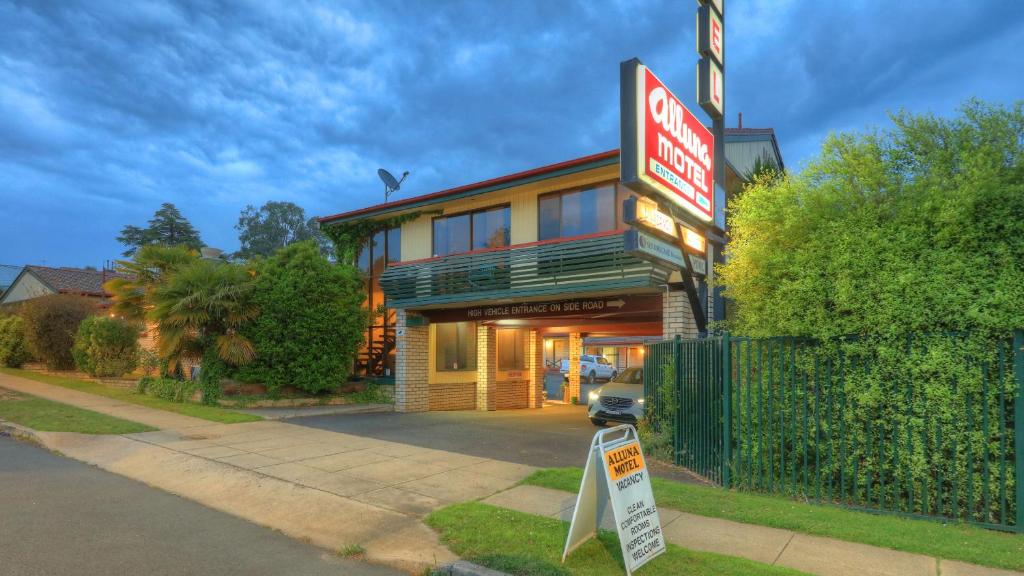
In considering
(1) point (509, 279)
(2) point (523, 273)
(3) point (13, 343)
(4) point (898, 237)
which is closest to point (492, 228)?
(1) point (509, 279)

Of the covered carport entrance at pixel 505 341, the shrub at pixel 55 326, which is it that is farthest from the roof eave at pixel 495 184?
the shrub at pixel 55 326

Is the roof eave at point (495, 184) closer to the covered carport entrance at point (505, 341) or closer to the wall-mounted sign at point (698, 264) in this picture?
the covered carport entrance at point (505, 341)

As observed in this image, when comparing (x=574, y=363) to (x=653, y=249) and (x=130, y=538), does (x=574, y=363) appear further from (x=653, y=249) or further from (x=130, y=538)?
(x=130, y=538)

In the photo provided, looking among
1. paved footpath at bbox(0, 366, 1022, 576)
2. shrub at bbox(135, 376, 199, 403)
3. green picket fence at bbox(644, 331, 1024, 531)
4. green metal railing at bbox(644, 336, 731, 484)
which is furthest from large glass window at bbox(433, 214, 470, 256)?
green picket fence at bbox(644, 331, 1024, 531)

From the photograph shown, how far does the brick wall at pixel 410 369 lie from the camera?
56.3ft

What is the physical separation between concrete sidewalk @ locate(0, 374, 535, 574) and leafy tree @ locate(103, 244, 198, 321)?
6244 mm

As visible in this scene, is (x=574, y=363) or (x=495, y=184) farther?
(x=574, y=363)

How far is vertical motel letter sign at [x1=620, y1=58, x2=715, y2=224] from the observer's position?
23.4ft

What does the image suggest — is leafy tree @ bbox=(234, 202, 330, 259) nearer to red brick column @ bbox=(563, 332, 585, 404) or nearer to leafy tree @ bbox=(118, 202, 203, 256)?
leafy tree @ bbox=(118, 202, 203, 256)

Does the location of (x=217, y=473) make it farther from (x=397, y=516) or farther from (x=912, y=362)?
(x=912, y=362)

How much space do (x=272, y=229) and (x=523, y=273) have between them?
53386 mm

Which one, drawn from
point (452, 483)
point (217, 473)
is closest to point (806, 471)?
point (452, 483)

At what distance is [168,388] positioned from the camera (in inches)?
660

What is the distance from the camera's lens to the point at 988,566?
458 cm
